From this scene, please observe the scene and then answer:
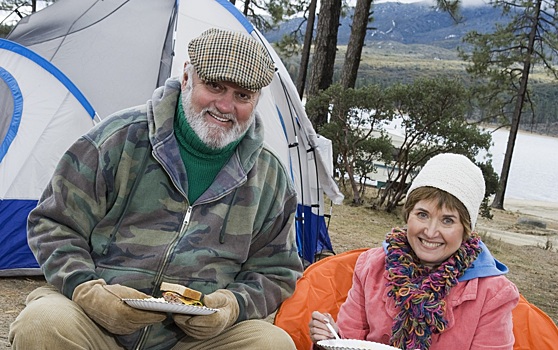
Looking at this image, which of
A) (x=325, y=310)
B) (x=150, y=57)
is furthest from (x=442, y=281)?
(x=150, y=57)

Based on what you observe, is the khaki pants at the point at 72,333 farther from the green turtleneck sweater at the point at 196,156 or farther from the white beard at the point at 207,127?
the white beard at the point at 207,127

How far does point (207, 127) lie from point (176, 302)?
25.3 inches

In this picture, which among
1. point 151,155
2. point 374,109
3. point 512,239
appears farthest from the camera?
point 512,239

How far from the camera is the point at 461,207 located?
2643 mm

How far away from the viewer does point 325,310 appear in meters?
3.22

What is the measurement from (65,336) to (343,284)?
1490 mm

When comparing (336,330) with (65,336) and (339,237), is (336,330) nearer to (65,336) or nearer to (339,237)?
(65,336)

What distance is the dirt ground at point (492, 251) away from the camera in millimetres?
4565

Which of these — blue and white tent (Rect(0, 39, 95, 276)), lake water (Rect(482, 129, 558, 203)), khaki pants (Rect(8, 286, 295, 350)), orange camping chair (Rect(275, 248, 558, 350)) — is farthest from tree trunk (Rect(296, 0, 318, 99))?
khaki pants (Rect(8, 286, 295, 350))

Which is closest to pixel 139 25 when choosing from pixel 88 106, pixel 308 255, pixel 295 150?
pixel 88 106

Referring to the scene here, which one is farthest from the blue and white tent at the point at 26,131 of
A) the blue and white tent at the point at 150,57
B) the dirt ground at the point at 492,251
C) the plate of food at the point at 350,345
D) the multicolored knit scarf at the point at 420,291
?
the plate of food at the point at 350,345

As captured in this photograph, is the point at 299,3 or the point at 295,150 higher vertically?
the point at 299,3

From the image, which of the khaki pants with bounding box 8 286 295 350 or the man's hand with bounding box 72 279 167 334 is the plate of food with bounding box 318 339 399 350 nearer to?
the khaki pants with bounding box 8 286 295 350

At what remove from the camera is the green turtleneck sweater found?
2.57 meters
